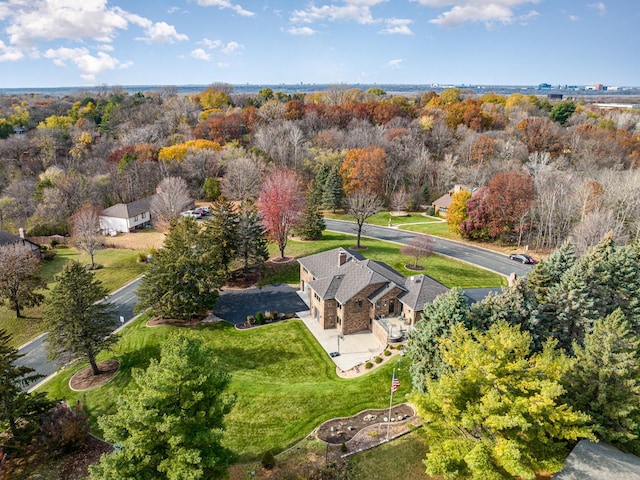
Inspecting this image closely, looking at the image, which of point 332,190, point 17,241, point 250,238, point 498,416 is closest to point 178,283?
point 250,238

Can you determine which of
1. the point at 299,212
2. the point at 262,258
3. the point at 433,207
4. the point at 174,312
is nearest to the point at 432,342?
the point at 174,312

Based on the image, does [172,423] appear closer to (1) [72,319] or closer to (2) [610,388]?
(1) [72,319]

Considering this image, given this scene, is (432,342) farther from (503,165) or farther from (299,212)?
(503,165)

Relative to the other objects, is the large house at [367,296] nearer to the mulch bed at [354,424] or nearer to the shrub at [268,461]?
the mulch bed at [354,424]

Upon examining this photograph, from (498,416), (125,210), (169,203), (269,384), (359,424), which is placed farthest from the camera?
(125,210)

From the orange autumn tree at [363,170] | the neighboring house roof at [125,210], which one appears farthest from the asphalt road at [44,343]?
the orange autumn tree at [363,170]
